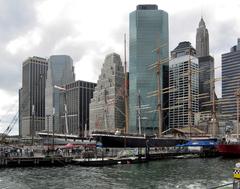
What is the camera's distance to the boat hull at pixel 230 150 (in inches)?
3813

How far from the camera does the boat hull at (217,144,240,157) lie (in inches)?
3813

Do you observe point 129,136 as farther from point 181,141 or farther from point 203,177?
point 203,177

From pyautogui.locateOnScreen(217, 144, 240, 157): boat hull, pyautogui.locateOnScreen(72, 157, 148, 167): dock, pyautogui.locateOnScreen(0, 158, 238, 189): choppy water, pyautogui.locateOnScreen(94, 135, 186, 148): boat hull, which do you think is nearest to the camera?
pyautogui.locateOnScreen(0, 158, 238, 189): choppy water

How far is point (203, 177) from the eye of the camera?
51.2 m

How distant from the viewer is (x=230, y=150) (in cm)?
9675

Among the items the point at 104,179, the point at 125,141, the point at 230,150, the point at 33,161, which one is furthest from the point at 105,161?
the point at 230,150

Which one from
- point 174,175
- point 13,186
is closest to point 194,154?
point 174,175

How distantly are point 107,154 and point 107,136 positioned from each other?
1175 inches

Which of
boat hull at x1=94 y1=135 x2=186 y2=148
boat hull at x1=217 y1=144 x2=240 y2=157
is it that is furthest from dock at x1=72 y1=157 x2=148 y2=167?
boat hull at x1=217 y1=144 x2=240 y2=157

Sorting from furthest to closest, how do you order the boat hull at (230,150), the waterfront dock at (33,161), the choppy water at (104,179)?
the boat hull at (230,150)
the waterfront dock at (33,161)
the choppy water at (104,179)

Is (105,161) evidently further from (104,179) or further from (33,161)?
(104,179)

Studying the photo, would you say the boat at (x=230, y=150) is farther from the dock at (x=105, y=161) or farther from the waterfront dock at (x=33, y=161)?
the waterfront dock at (x=33, y=161)

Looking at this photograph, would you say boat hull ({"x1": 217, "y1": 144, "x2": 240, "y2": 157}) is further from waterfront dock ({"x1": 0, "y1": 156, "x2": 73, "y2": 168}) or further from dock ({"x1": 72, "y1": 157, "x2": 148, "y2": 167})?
waterfront dock ({"x1": 0, "y1": 156, "x2": 73, "y2": 168})

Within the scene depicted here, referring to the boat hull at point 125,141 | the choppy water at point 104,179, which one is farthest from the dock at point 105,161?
the boat hull at point 125,141
